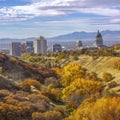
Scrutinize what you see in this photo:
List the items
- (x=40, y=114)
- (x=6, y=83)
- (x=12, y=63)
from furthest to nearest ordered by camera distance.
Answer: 1. (x=12, y=63)
2. (x=6, y=83)
3. (x=40, y=114)

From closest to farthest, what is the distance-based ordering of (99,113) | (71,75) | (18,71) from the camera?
(99,113)
(18,71)
(71,75)

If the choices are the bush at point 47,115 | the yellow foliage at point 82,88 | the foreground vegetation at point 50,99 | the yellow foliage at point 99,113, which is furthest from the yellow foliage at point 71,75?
the bush at point 47,115

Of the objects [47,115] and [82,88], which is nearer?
[47,115]

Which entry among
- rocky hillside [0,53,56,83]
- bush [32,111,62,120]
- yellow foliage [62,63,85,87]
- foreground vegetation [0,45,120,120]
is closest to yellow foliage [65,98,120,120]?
foreground vegetation [0,45,120,120]

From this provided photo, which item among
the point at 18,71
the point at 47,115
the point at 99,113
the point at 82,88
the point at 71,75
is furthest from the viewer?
the point at 71,75

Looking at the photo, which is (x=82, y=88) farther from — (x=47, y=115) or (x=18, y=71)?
(x=47, y=115)

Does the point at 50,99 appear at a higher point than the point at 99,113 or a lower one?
→ lower

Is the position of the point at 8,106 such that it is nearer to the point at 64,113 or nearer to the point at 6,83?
the point at 64,113

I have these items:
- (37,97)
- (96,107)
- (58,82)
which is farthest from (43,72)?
(96,107)

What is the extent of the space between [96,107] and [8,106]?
17.3 metres

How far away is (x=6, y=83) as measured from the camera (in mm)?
102312

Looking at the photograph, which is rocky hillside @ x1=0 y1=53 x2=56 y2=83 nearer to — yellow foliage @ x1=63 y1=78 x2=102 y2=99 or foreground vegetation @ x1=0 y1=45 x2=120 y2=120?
foreground vegetation @ x1=0 y1=45 x2=120 y2=120

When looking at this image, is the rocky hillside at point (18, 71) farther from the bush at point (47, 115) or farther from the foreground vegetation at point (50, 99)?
the bush at point (47, 115)

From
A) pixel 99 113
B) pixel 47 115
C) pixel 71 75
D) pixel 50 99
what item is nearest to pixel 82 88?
pixel 50 99
